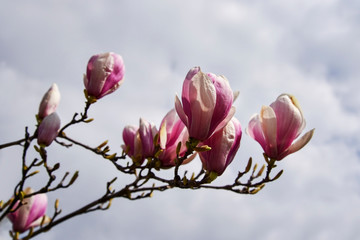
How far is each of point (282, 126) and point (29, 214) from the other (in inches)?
46.5

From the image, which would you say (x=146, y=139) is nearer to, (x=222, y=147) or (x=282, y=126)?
(x=222, y=147)

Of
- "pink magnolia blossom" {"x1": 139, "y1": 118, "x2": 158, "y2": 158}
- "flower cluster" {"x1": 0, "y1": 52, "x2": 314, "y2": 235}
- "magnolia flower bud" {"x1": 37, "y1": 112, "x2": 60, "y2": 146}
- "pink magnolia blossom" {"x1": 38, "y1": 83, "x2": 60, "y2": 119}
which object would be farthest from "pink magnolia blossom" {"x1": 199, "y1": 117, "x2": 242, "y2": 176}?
"pink magnolia blossom" {"x1": 38, "y1": 83, "x2": 60, "y2": 119}

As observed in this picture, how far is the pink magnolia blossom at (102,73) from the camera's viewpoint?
1.96 m

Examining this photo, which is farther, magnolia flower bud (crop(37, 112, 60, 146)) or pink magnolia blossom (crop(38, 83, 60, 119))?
pink magnolia blossom (crop(38, 83, 60, 119))

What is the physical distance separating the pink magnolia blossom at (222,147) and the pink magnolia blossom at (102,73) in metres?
0.71

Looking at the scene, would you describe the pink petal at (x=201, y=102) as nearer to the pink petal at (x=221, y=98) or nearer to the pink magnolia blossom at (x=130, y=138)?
the pink petal at (x=221, y=98)

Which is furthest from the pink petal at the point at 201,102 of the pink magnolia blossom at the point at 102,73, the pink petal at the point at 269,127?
the pink magnolia blossom at the point at 102,73

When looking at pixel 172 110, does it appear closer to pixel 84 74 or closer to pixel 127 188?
pixel 127 188

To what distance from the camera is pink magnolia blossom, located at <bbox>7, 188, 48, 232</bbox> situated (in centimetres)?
185

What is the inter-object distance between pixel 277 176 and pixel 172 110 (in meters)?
0.51

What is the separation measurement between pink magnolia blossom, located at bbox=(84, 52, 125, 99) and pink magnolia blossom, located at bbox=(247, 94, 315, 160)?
2.55ft

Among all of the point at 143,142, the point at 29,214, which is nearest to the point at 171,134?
the point at 143,142

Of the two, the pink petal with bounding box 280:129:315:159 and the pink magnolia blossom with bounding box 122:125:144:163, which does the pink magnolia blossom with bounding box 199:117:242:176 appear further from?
the pink magnolia blossom with bounding box 122:125:144:163

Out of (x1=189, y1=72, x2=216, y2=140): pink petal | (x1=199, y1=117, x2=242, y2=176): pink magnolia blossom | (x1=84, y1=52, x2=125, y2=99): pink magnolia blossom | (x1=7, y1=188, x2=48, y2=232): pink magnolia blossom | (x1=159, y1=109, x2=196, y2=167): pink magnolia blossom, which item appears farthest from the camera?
(x1=84, y1=52, x2=125, y2=99): pink magnolia blossom
